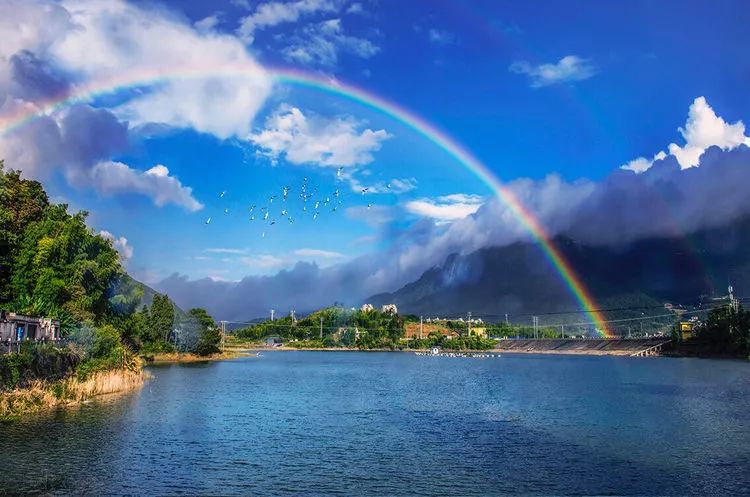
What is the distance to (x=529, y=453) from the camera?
38719mm

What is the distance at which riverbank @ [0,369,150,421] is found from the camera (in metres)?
45.3

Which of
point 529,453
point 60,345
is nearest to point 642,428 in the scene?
point 529,453

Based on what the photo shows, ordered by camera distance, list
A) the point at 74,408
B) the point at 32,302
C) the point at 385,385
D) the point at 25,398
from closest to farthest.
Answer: the point at 25,398 → the point at 74,408 → the point at 32,302 → the point at 385,385

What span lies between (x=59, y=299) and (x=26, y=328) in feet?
45.1

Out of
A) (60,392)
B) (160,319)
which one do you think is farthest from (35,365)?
(160,319)

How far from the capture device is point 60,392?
53625mm

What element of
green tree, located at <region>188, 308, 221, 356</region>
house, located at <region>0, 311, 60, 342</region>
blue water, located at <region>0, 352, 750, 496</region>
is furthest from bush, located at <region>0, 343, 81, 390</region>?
green tree, located at <region>188, 308, 221, 356</region>

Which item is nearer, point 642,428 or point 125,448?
point 125,448

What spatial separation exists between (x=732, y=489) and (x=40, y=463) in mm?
36070

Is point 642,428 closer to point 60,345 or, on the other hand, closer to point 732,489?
point 732,489

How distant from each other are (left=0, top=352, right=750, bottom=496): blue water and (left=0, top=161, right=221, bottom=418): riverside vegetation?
315cm

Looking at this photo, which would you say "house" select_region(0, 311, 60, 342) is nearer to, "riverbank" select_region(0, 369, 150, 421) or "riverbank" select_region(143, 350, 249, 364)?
"riverbank" select_region(0, 369, 150, 421)

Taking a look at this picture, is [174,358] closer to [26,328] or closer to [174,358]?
[174,358]

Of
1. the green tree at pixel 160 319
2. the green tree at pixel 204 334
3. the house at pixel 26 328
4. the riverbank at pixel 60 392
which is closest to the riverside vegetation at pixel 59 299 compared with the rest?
the riverbank at pixel 60 392
